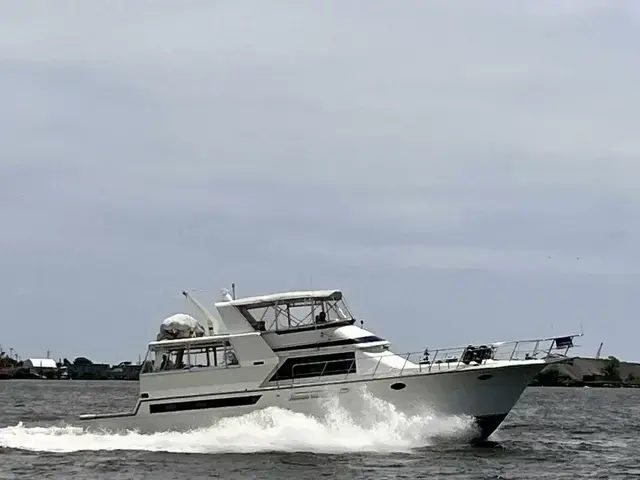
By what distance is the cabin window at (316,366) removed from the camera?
109ft

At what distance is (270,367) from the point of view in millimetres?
33281

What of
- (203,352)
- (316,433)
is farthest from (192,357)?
(316,433)

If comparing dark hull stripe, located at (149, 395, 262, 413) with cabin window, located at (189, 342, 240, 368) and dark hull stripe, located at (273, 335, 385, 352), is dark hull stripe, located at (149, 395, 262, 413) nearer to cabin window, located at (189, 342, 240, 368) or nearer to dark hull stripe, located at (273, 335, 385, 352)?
cabin window, located at (189, 342, 240, 368)

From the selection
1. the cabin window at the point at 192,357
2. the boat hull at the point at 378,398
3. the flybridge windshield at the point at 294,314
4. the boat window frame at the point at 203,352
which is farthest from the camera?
the flybridge windshield at the point at 294,314

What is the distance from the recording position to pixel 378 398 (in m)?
32.7

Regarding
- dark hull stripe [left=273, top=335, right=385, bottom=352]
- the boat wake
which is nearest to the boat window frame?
dark hull stripe [left=273, top=335, right=385, bottom=352]

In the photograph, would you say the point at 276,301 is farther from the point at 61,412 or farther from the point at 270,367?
the point at 61,412

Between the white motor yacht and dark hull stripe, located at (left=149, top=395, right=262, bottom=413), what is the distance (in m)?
0.03

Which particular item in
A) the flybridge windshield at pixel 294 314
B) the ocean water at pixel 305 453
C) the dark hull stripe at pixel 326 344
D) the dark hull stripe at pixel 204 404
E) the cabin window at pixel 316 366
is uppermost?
the flybridge windshield at pixel 294 314

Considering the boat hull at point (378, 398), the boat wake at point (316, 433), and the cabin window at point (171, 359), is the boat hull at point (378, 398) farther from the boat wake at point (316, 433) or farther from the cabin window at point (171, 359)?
the cabin window at point (171, 359)

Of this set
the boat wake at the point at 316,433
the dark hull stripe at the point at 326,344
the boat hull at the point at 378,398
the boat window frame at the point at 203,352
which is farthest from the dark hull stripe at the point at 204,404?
the dark hull stripe at the point at 326,344

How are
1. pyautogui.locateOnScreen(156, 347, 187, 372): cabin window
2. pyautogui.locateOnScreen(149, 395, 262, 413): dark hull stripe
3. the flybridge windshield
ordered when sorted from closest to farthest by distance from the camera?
pyautogui.locateOnScreen(149, 395, 262, 413): dark hull stripe < pyautogui.locateOnScreen(156, 347, 187, 372): cabin window < the flybridge windshield

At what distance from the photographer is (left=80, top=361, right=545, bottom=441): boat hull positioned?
32719mm

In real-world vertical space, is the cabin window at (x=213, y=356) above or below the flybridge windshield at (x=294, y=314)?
below
